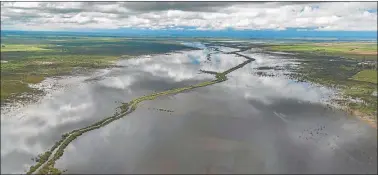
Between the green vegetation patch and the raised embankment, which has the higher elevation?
the green vegetation patch

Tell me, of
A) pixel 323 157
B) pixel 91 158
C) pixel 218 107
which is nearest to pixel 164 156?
pixel 91 158

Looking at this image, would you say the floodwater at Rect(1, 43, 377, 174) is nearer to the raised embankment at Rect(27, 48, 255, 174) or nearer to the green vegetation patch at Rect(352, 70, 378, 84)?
the raised embankment at Rect(27, 48, 255, 174)

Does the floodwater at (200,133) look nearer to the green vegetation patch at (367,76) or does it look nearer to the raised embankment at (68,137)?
the raised embankment at (68,137)

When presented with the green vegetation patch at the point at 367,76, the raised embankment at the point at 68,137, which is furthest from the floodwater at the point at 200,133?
the green vegetation patch at the point at 367,76

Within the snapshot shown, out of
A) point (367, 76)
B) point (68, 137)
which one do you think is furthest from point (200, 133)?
point (367, 76)

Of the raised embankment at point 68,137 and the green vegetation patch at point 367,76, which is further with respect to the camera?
the green vegetation patch at point 367,76

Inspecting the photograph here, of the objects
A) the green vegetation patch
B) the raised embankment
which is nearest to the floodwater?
the raised embankment
